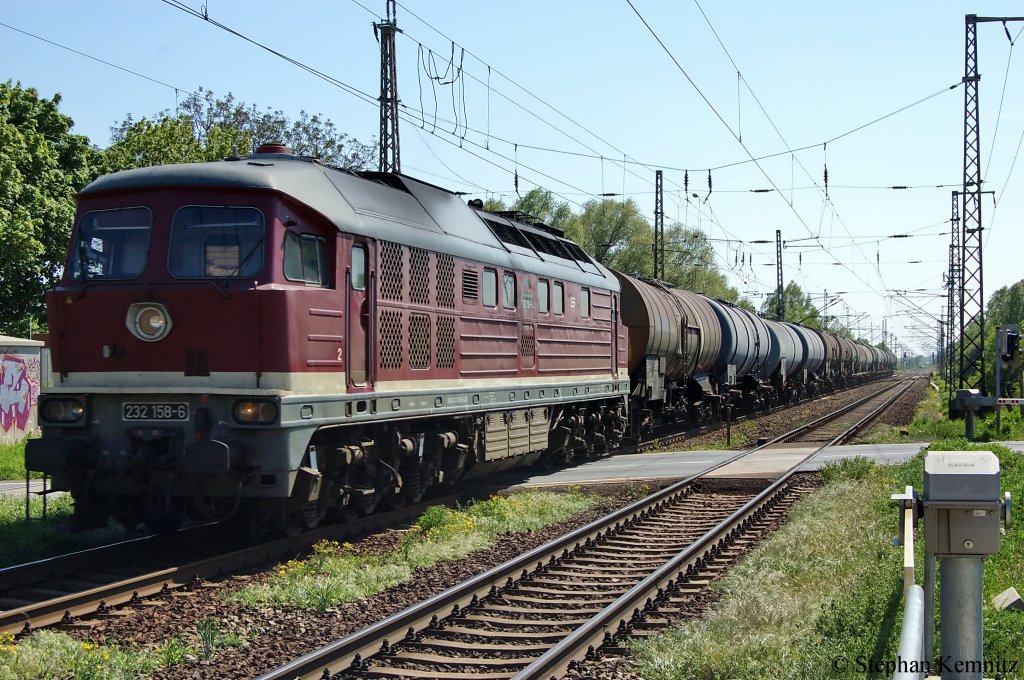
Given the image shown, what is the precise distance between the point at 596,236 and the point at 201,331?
5681 centimetres

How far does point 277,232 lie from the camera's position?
1029 cm

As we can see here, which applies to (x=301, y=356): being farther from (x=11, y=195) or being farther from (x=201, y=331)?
(x=11, y=195)

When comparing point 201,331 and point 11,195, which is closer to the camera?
point 201,331

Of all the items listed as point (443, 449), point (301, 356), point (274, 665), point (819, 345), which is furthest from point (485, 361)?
point (819, 345)

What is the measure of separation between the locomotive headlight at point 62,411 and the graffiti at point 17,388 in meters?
13.0

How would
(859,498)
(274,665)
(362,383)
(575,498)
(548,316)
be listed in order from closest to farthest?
1. (274,665)
2. (362,383)
3. (859,498)
4. (575,498)
5. (548,316)

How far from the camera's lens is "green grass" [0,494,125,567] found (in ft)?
36.0

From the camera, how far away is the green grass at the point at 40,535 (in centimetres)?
1097

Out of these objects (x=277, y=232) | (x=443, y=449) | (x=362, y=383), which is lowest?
(x=443, y=449)

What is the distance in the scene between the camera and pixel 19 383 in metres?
22.8

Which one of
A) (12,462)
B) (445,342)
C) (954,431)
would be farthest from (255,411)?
(954,431)

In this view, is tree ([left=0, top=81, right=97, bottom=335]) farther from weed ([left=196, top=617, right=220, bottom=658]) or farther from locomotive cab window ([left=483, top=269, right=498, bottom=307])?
weed ([left=196, top=617, right=220, bottom=658])

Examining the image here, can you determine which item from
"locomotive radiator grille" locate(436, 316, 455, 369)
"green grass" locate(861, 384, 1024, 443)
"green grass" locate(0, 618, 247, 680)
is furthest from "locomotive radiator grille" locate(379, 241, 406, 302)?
"green grass" locate(861, 384, 1024, 443)

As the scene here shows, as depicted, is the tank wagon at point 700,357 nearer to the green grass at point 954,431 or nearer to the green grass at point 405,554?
the green grass at point 954,431
